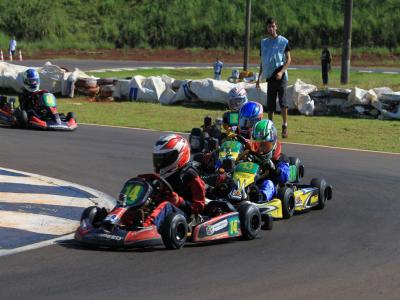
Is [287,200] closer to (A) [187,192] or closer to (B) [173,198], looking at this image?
(A) [187,192]

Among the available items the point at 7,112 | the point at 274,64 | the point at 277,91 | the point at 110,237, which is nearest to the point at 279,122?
the point at 277,91

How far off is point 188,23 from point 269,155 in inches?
1821

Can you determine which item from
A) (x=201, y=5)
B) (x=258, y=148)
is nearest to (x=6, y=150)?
(x=258, y=148)

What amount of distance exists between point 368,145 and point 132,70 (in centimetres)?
2163

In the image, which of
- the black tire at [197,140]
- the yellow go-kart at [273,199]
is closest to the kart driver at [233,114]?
the black tire at [197,140]

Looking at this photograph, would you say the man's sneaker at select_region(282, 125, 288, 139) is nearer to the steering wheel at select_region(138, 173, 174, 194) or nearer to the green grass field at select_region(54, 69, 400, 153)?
the green grass field at select_region(54, 69, 400, 153)

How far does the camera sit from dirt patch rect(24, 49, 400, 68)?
143 ft

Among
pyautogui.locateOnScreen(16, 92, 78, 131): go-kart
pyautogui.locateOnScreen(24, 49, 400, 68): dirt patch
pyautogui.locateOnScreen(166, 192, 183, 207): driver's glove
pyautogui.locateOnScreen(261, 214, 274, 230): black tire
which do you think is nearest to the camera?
pyautogui.locateOnScreen(166, 192, 183, 207): driver's glove

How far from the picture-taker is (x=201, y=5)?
5647 cm

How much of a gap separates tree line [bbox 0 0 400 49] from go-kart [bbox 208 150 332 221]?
42717 mm

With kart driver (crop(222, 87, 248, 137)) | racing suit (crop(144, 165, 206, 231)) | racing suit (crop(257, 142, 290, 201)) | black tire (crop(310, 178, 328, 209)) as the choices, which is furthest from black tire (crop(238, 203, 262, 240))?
kart driver (crop(222, 87, 248, 137))

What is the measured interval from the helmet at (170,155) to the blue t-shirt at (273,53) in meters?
6.35

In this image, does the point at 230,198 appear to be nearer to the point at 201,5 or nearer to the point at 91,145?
the point at 91,145

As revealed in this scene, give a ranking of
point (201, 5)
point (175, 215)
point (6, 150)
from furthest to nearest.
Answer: point (201, 5)
point (6, 150)
point (175, 215)
